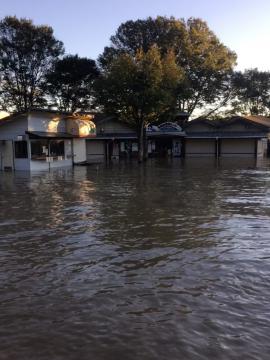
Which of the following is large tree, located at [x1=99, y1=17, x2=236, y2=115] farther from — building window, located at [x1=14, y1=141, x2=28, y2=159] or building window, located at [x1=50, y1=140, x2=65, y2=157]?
building window, located at [x1=14, y1=141, x2=28, y2=159]

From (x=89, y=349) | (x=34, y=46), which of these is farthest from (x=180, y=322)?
(x=34, y=46)

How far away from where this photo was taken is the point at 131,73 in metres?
38.7

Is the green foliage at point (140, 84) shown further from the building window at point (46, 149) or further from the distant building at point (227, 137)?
the distant building at point (227, 137)

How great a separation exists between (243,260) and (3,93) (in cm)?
4646

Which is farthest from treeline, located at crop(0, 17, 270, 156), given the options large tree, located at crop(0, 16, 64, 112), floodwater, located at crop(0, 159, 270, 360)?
floodwater, located at crop(0, 159, 270, 360)

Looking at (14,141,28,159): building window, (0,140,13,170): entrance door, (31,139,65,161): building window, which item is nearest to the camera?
(14,141,28,159): building window

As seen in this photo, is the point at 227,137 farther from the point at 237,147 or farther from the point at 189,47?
the point at 189,47

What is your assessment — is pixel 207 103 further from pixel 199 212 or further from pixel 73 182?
pixel 199 212

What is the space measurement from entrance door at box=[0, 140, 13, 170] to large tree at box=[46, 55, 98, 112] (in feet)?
61.8

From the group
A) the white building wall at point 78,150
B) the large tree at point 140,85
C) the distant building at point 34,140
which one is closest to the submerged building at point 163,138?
the white building wall at point 78,150

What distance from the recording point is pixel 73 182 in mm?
24062

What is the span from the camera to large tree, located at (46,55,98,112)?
50.4 metres

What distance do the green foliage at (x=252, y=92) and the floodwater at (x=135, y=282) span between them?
4949 centimetres

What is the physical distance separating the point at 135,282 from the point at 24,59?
45729mm
